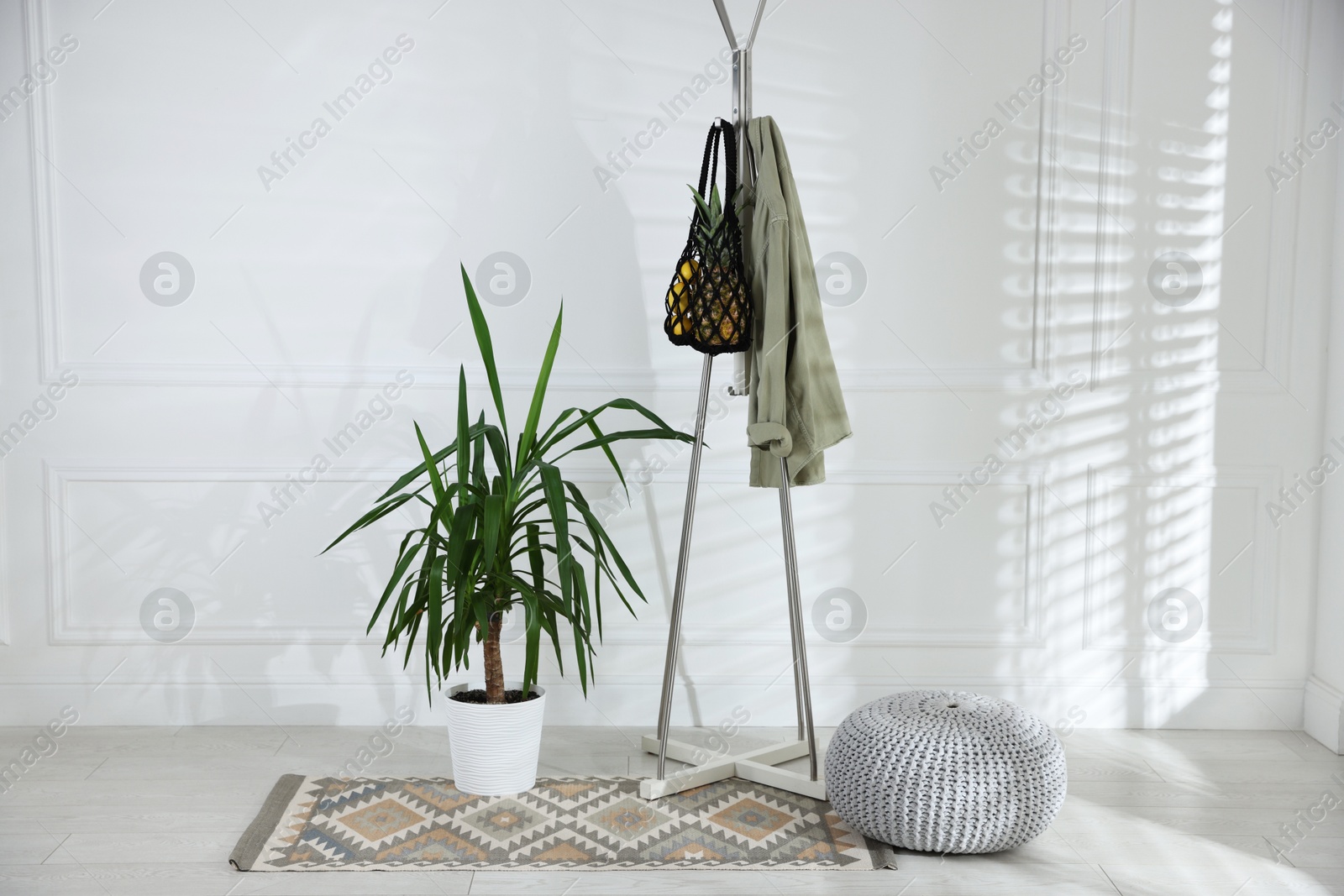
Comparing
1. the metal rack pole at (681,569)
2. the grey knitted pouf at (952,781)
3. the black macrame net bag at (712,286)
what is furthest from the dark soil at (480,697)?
the black macrame net bag at (712,286)

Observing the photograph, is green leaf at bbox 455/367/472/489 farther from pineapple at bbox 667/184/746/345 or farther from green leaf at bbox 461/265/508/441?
pineapple at bbox 667/184/746/345

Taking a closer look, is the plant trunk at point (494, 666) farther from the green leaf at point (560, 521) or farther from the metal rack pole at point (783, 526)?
the metal rack pole at point (783, 526)

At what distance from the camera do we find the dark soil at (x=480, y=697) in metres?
2.35

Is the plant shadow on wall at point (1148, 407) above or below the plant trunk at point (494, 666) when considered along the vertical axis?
above

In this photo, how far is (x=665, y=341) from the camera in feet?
8.79

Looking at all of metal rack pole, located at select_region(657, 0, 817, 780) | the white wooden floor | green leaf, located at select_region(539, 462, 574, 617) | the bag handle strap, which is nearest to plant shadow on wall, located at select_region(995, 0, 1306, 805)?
the white wooden floor

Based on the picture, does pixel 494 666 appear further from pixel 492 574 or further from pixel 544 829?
pixel 544 829

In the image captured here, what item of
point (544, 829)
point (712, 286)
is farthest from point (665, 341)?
point (544, 829)

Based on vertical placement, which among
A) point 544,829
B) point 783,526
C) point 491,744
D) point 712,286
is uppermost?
point 712,286

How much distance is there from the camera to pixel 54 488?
269 cm

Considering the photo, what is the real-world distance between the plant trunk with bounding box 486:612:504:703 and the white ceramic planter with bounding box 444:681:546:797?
0.21 ft

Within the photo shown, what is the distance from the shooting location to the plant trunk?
2305 mm

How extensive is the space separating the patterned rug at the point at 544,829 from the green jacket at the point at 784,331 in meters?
0.77

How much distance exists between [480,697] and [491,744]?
0.51 feet
